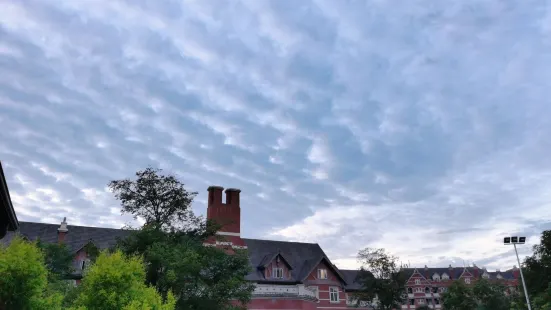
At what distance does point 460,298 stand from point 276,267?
3378cm

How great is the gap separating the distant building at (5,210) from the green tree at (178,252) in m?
12.3

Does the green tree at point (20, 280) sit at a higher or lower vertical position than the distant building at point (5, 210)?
lower

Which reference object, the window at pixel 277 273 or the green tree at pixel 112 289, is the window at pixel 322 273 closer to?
the window at pixel 277 273

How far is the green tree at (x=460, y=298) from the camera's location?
211 ft

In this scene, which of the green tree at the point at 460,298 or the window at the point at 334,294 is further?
the green tree at the point at 460,298

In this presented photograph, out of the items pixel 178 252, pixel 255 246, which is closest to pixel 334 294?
pixel 255 246

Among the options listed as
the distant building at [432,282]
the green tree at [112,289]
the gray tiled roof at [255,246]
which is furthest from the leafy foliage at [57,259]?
the distant building at [432,282]

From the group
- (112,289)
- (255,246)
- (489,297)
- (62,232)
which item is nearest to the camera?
(112,289)

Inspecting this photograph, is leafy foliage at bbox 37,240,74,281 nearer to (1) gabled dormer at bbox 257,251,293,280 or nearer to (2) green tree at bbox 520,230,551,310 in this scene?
(1) gabled dormer at bbox 257,251,293,280

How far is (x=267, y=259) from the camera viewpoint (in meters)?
51.8

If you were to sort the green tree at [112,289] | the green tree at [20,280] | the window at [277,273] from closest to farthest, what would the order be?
1. the green tree at [20,280]
2. the green tree at [112,289]
3. the window at [277,273]

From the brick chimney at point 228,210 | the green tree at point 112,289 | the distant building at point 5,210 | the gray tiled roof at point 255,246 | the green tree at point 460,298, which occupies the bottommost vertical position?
the green tree at point 460,298

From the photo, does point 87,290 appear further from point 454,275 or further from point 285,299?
point 454,275

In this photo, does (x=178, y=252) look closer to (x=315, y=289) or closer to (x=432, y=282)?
(x=315, y=289)
